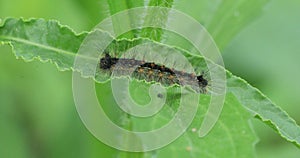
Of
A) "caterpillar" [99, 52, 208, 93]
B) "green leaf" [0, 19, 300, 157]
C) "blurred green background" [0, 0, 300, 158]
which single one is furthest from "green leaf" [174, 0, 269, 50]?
"caterpillar" [99, 52, 208, 93]

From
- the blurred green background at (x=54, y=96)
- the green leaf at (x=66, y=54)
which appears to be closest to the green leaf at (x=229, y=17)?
the blurred green background at (x=54, y=96)

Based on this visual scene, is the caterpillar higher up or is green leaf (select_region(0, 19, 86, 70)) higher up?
the caterpillar

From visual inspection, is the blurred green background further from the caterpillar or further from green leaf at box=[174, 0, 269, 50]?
the caterpillar

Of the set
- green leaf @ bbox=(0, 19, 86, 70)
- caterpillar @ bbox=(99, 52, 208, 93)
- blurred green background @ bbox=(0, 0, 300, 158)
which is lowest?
green leaf @ bbox=(0, 19, 86, 70)

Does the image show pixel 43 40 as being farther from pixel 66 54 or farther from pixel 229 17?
pixel 229 17

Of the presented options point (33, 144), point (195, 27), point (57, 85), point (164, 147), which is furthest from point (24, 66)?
point (164, 147)
